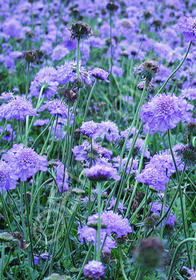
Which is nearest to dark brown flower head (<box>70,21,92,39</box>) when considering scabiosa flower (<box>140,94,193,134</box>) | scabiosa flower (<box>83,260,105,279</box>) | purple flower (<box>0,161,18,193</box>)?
scabiosa flower (<box>140,94,193,134</box>)

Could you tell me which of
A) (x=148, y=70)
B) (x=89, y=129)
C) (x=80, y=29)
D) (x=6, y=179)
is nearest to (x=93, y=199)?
(x=89, y=129)

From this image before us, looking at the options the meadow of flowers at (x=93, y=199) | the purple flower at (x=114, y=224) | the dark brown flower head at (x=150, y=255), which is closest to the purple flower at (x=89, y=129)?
the meadow of flowers at (x=93, y=199)

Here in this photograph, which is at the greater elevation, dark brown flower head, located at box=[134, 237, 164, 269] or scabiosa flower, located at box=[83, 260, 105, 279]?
dark brown flower head, located at box=[134, 237, 164, 269]

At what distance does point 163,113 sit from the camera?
4.25 feet

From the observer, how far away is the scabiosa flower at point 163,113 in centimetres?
129

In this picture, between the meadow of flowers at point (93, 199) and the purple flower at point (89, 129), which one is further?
the purple flower at point (89, 129)

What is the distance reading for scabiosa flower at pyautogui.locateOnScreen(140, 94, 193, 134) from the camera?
1.29 metres

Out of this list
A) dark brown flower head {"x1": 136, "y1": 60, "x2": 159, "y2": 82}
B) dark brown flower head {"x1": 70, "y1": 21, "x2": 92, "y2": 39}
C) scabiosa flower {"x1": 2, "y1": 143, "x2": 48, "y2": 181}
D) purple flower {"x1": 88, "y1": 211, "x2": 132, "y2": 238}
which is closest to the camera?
purple flower {"x1": 88, "y1": 211, "x2": 132, "y2": 238}

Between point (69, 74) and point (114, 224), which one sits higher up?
point (69, 74)

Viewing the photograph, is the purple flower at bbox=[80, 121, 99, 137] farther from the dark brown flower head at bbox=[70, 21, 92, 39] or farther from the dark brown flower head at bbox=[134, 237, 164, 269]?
the dark brown flower head at bbox=[134, 237, 164, 269]

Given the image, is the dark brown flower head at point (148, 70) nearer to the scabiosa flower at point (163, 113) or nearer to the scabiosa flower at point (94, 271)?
the scabiosa flower at point (163, 113)

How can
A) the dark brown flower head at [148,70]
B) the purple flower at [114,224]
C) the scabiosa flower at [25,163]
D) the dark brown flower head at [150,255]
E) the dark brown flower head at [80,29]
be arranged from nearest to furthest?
the dark brown flower head at [150,255]
the purple flower at [114,224]
the scabiosa flower at [25,163]
the dark brown flower head at [148,70]
the dark brown flower head at [80,29]

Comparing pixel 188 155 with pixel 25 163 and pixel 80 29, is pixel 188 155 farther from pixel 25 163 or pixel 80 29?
pixel 80 29

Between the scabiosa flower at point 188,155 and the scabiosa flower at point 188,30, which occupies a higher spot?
the scabiosa flower at point 188,30
